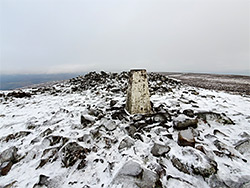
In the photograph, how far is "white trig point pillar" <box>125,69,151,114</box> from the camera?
385 cm

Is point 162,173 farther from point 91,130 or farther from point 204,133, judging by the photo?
point 91,130

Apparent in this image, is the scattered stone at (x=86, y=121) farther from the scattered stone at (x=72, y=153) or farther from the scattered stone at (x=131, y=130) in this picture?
the scattered stone at (x=131, y=130)

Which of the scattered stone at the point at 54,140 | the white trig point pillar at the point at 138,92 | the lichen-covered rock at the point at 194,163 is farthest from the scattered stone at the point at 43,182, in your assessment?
the white trig point pillar at the point at 138,92

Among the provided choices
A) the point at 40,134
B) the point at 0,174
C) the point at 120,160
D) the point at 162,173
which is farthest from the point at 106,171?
the point at 40,134

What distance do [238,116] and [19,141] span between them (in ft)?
21.1

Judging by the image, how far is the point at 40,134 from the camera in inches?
135

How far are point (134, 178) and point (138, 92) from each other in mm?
2463

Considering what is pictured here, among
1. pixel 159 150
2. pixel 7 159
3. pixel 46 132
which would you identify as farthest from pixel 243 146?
pixel 7 159

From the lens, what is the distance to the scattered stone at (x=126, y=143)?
2.70 m

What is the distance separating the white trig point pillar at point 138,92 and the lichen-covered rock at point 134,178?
6.87ft

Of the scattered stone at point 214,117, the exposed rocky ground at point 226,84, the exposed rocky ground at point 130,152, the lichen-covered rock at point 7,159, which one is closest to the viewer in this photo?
the exposed rocky ground at point 130,152

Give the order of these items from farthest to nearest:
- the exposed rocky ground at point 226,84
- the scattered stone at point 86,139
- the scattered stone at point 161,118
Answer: the exposed rocky ground at point 226,84 < the scattered stone at point 161,118 < the scattered stone at point 86,139

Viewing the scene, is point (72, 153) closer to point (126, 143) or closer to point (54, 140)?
point (54, 140)

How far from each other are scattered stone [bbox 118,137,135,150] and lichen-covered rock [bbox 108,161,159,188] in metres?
0.65
